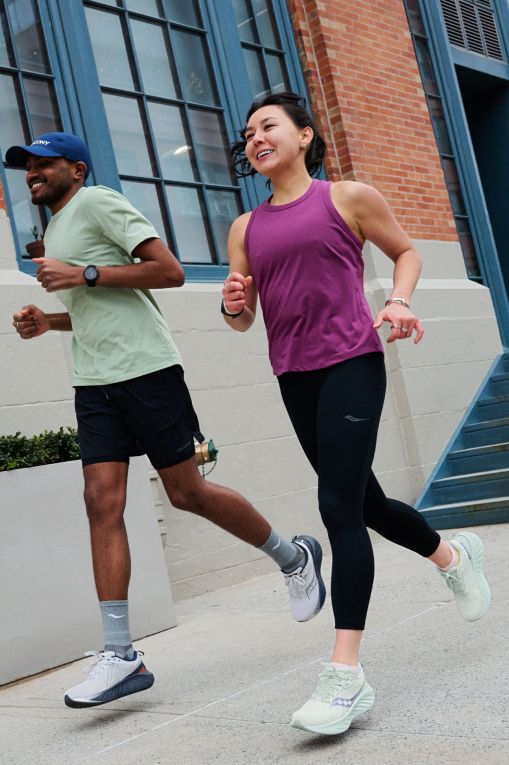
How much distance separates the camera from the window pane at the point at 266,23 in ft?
27.4

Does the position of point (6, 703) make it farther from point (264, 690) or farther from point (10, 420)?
point (10, 420)

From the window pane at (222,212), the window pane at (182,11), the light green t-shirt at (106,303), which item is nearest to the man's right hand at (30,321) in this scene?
the light green t-shirt at (106,303)

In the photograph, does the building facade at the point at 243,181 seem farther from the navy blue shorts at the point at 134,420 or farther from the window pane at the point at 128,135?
the navy blue shorts at the point at 134,420

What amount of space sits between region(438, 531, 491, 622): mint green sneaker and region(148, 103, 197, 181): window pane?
442 centimetres

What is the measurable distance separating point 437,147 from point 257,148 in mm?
6638

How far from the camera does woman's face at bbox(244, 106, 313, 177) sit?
3352 millimetres

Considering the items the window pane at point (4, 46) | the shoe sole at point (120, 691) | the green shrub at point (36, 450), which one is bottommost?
the shoe sole at point (120, 691)

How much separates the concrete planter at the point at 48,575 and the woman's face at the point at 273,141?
6.60 feet

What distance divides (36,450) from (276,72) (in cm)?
477

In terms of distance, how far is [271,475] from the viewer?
7.06m

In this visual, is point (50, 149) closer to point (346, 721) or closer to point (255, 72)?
point (346, 721)

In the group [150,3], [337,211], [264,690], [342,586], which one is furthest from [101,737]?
[150,3]

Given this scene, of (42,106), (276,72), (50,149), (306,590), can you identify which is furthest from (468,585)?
(276,72)

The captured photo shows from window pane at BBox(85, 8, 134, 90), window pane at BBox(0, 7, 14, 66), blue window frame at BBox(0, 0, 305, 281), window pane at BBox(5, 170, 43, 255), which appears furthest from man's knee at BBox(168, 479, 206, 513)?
window pane at BBox(85, 8, 134, 90)
